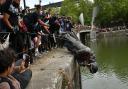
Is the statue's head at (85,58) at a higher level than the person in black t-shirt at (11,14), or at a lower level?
lower

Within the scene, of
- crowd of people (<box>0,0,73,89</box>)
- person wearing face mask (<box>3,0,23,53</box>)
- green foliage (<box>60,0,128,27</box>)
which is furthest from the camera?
green foliage (<box>60,0,128,27</box>)

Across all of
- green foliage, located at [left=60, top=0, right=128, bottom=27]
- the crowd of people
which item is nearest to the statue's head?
the crowd of people

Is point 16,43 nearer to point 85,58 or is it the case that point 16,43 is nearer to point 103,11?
point 85,58

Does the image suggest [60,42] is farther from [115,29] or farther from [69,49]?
[115,29]

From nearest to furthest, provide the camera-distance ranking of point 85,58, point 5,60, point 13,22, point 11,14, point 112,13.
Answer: point 5,60 → point 11,14 → point 13,22 → point 85,58 → point 112,13

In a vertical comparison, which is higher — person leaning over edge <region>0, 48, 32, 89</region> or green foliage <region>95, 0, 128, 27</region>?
person leaning over edge <region>0, 48, 32, 89</region>

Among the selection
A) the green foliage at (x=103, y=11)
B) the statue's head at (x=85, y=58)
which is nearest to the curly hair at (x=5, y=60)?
the statue's head at (x=85, y=58)

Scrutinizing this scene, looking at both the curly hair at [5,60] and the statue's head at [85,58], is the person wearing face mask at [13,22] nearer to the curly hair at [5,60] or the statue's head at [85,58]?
the statue's head at [85,58]

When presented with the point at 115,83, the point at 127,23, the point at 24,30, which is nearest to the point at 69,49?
the point at 24,30

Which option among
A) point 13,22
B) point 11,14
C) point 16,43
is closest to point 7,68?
point 11,14

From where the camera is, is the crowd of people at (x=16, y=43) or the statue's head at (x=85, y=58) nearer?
the crowd of people at (x=16, y=43)

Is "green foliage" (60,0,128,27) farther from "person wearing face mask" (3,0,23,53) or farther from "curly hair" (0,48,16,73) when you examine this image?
"curly hair" (0,48,16,73)

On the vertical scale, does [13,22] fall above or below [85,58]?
above

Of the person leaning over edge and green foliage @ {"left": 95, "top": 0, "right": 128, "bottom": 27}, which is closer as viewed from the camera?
the person leaning over edge
